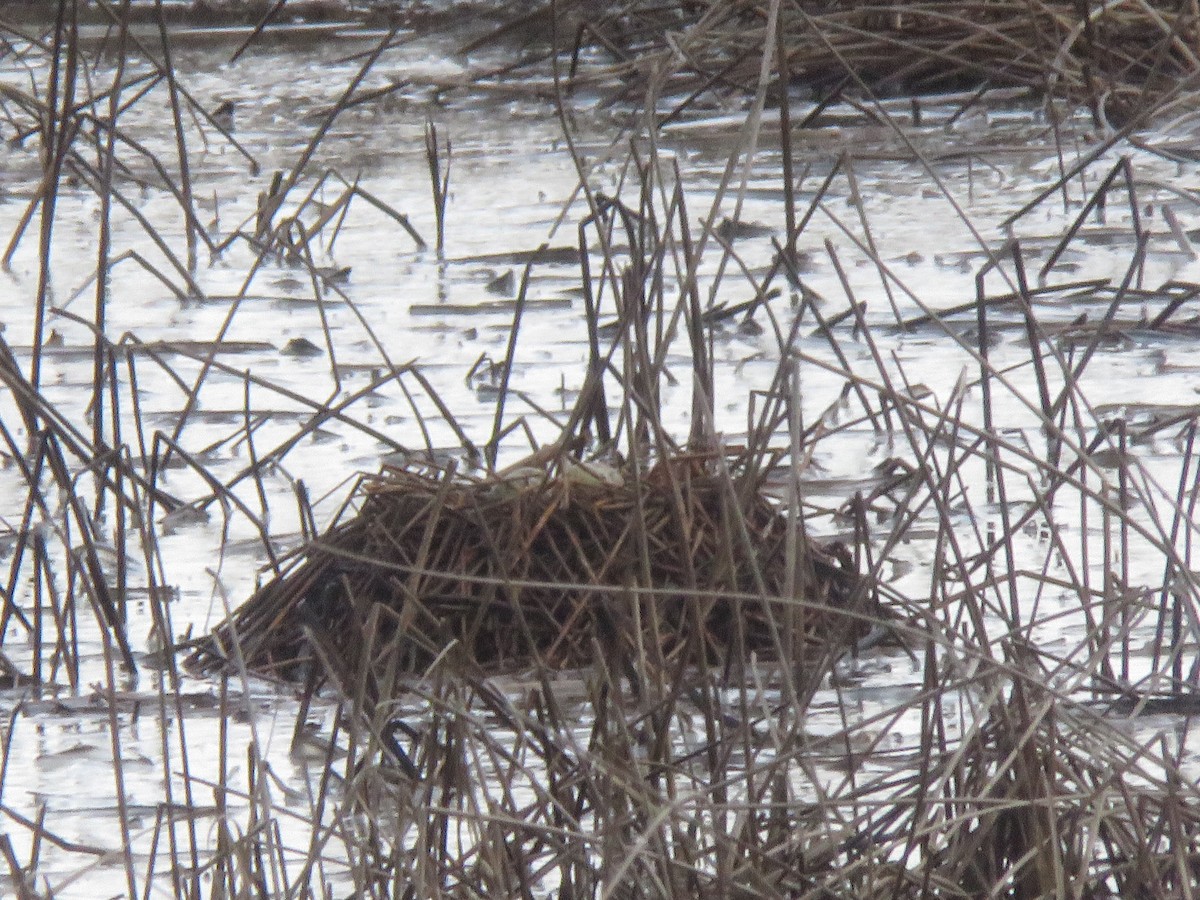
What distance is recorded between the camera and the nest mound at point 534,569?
255 cm

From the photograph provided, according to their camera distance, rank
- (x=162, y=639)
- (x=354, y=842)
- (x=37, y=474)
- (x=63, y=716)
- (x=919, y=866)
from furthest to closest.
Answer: (x=37, y=474) < (x=63, y=716) < (x=162, y=639) < (x=919, y=866) < (x=354, y=842)

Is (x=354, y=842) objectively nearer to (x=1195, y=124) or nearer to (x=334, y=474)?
(x=334, y=474)

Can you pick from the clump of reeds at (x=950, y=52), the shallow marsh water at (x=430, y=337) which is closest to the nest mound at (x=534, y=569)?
the shallow marsh water at (x=430, y=337)

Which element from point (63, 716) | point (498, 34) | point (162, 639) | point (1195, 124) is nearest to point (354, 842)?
point (162, 639)

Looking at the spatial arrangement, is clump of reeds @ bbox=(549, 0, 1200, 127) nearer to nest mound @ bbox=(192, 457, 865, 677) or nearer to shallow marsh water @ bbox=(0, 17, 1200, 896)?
shallow marsh water @ bbox=(0, 17, 1200, 896)

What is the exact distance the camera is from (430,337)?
417cm

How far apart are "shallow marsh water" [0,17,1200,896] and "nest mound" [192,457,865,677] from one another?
0.25ft

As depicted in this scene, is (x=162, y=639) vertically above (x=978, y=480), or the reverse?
(x=162, y=639)

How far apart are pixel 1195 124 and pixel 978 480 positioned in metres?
2.81

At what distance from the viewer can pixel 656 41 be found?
7402 mm

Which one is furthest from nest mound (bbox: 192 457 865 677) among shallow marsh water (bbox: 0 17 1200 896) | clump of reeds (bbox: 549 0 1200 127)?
clump of reeds (bbox: 549 0 1200 127)

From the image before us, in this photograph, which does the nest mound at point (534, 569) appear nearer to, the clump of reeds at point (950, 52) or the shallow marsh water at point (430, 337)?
the shallow marsh water at point (430, 337)

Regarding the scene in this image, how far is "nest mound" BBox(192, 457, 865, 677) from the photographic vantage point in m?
2.55

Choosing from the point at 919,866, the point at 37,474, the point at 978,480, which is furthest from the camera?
the point at 978,480
